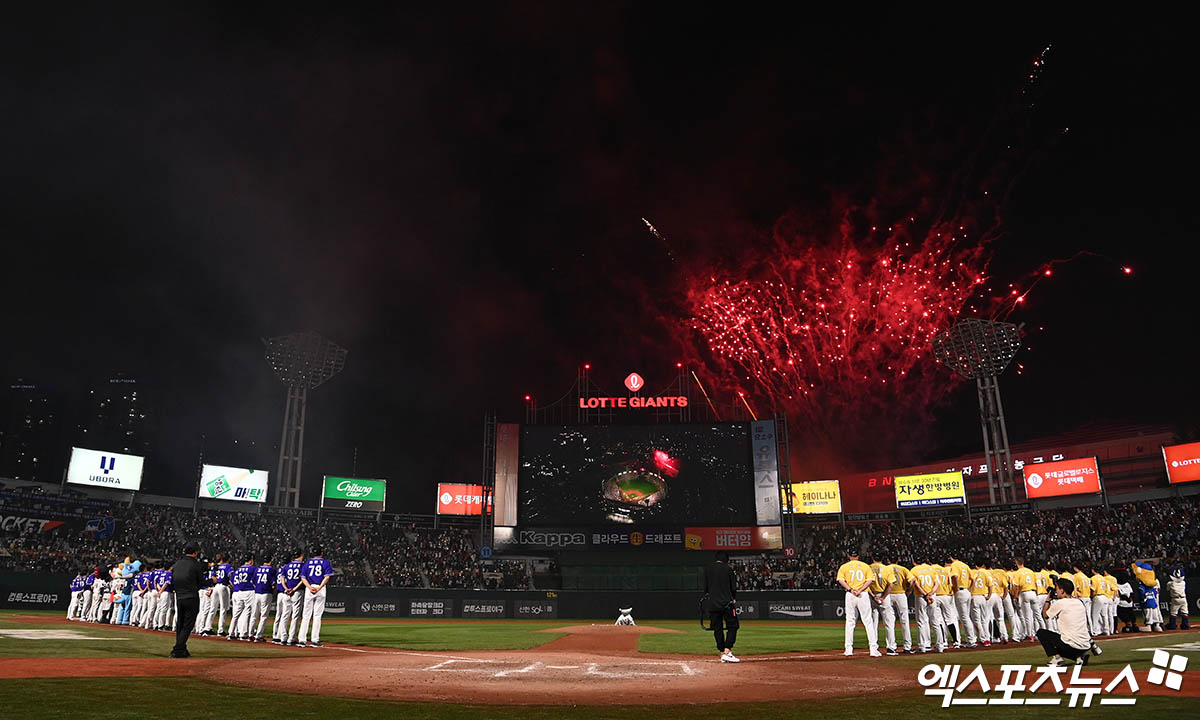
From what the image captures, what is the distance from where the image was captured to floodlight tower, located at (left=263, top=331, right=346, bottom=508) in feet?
196

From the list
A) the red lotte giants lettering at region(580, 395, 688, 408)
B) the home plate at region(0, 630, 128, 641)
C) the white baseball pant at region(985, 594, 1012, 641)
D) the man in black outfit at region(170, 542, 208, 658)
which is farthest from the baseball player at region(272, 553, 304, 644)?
the red lotte giants lettering at region(580, 395, 688, 408)

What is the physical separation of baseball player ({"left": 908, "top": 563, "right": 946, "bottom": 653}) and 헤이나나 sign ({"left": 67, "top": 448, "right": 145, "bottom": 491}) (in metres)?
54.0

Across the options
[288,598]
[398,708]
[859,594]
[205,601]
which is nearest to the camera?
[398,708]

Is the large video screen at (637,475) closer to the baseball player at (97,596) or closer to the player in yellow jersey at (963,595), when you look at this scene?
the baseball player at (97,596)

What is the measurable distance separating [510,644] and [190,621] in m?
9.93

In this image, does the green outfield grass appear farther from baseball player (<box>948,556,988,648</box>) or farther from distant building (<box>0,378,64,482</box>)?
distant building (<box>0,378,64,482</box>)

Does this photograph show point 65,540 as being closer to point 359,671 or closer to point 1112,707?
point 359,671

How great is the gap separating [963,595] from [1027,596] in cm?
328

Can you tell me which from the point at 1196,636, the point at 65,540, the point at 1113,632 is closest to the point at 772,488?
the point at 1113,632

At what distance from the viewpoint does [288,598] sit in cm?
1825

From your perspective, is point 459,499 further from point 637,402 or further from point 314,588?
point 314,588

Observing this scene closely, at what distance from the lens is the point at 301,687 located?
10.1m

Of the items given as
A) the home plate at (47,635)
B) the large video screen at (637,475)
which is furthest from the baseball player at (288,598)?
the large video screen at (637,475)

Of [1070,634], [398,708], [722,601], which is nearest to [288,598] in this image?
[722,601]
